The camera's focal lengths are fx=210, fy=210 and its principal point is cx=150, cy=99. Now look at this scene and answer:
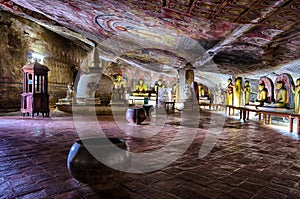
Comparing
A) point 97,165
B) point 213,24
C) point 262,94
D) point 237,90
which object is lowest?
point 97,165

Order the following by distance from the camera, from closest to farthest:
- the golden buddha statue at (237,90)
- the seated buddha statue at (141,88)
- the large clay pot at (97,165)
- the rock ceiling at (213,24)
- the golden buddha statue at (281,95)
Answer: the large clay pot at (97,165) < the rock ceiling at (213,24) < the golden buddha statue at (281,95) < the golden buddha statue at (237,90) < the seated buddha statue at (141,88)

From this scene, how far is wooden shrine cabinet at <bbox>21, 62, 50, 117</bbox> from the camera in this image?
381 inches

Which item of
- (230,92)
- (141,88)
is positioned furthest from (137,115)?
(141,88)

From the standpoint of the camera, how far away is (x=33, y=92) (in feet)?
31.6

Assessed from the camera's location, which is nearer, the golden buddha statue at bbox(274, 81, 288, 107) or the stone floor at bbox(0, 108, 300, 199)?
the stone floor at bbox(0, 108, 300, 199)

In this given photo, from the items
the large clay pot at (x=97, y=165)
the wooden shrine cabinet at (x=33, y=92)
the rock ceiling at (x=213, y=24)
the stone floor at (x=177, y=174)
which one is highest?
the rock ceiling at (x=213, y=24)

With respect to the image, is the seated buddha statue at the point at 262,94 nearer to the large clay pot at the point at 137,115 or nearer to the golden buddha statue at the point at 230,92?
the golden buddha statue at the point at 230,92

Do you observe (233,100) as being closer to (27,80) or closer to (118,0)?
(118,0)

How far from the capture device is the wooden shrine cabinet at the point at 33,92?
9.68 metres

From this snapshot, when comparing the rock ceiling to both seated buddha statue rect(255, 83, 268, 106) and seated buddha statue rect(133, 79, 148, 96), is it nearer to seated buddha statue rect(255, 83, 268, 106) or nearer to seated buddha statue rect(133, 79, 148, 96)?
seated buddha statue rect(255, 83, 268, 106)

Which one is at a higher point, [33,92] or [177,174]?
[33,92]

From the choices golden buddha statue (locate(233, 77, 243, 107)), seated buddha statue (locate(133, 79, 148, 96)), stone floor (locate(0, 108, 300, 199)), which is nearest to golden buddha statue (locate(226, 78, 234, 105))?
golden buddha statue (locate(233, 77, 243, 107))

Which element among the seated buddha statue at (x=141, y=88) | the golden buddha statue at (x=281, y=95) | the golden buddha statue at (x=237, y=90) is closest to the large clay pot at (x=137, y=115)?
the golden buddha statue at (x=281, y=95)

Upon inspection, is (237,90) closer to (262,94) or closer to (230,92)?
(230,92)
